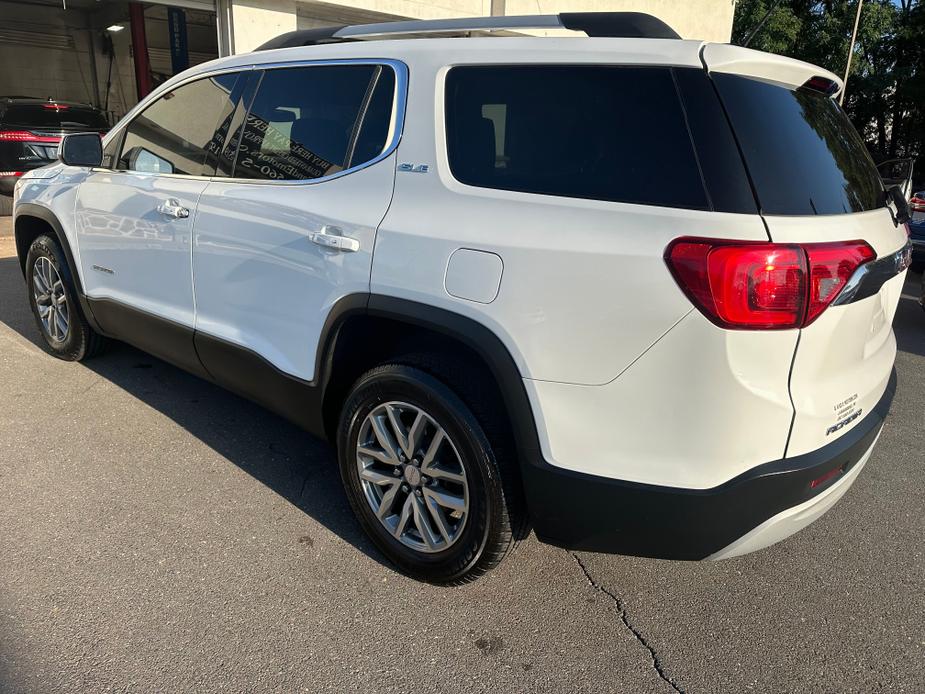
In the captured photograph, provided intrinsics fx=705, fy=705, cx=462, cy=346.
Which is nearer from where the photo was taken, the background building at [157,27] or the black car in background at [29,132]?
the black car in background at [29,132]

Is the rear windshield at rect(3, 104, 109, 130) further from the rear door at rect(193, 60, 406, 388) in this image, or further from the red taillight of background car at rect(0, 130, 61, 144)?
the rear door at rect(193, 60, 406, 388)

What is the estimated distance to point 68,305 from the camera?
4.32 metres

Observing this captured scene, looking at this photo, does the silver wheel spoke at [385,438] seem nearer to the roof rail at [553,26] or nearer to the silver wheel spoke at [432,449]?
the silver wheel spoke at [432,449]

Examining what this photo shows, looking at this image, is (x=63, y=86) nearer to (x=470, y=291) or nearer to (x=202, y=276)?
(x=202, y=276)

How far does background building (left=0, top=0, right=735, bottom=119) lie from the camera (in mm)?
10961

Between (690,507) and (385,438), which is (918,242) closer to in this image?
(690,507)

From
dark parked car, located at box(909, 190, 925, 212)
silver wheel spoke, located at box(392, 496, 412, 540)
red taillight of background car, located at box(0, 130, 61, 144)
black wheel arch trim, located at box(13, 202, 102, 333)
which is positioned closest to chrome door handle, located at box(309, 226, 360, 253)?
silver wheel spoke, located at box(392, 496, 412, 540)

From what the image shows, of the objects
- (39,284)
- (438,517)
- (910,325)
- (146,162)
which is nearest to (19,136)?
(39,284)

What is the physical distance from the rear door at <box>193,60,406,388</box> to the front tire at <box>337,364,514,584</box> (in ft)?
1.13

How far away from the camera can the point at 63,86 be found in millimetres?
20609

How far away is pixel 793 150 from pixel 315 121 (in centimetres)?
174

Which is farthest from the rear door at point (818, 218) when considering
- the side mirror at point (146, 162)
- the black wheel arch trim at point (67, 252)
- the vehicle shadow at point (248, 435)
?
the black wheel arch trim at point (67, 252)

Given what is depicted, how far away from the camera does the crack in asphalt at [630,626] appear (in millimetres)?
2139

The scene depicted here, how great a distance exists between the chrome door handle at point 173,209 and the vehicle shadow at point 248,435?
114 cm
